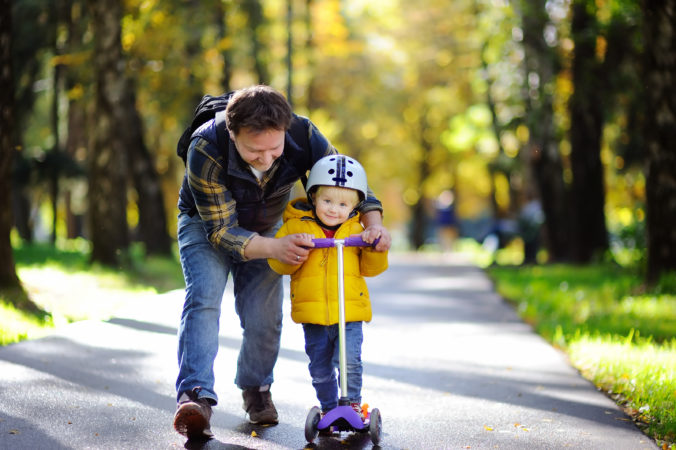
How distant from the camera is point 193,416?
14.5ft

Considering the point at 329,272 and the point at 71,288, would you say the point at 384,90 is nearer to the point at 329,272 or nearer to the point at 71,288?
the point at 71,288

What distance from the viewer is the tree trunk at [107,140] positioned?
14648 mm

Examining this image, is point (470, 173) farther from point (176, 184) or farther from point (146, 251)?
point (146, 251)

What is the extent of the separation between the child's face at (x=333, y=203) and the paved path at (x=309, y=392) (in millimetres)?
1149

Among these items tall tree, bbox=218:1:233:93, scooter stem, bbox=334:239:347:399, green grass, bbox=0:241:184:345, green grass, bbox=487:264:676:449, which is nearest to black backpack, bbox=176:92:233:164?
scooter stem, bbox=334:239:347:399

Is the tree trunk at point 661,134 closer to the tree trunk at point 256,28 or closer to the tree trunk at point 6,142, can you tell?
the tree trunk at point 6,142

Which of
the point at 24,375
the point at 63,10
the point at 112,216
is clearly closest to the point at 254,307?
the point at 24,375

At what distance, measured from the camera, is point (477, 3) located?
2491 cm

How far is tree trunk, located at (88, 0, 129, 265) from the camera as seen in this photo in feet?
48.1

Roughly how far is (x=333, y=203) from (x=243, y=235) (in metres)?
0.50

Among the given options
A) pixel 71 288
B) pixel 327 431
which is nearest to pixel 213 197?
pixel 327 431

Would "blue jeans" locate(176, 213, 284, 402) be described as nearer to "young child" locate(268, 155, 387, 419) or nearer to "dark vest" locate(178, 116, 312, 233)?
"dark vest" locate(178, 116, 312, 233)

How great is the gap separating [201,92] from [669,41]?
510 inches

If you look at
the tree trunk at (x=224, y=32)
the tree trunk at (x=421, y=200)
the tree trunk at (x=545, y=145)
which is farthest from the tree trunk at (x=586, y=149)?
the tree trunk at (x=421, y=200)
